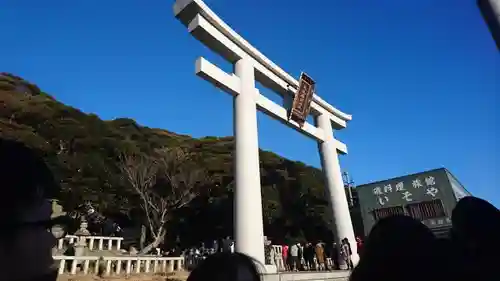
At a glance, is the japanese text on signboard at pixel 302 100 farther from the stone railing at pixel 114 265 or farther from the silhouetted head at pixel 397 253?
the silhouetted head at pixel 397 253

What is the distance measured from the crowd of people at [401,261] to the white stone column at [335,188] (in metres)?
10.0

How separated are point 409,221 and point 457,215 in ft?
2.49

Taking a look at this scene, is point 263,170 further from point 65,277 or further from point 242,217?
point 65,277

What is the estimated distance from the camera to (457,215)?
167 cm

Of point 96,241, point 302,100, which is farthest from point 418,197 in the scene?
point 96,241

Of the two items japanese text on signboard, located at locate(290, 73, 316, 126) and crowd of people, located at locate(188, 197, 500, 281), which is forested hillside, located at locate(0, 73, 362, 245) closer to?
japanese text on signboard, located at locate(290, 73, 316, 126)

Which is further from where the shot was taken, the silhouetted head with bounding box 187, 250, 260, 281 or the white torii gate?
the white torii gate

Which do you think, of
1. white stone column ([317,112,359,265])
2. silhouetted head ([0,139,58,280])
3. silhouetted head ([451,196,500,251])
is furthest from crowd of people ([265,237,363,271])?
silhouetted head ([0,139,58,280])

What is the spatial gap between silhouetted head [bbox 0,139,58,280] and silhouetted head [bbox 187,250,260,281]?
1.50 ft

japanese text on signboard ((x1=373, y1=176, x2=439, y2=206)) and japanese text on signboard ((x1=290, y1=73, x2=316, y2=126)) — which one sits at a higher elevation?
japanese text on signboard ((x1=290, y1=73, x2=316, y2=126))

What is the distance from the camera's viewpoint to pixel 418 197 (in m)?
15.1

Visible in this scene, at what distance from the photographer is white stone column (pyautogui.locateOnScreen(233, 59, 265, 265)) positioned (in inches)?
279

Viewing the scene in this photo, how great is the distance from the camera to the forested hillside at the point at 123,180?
51.3 feet

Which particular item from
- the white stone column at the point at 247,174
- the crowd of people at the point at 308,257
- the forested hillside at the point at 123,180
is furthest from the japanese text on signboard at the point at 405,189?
the white stone column at the point at 247,174
